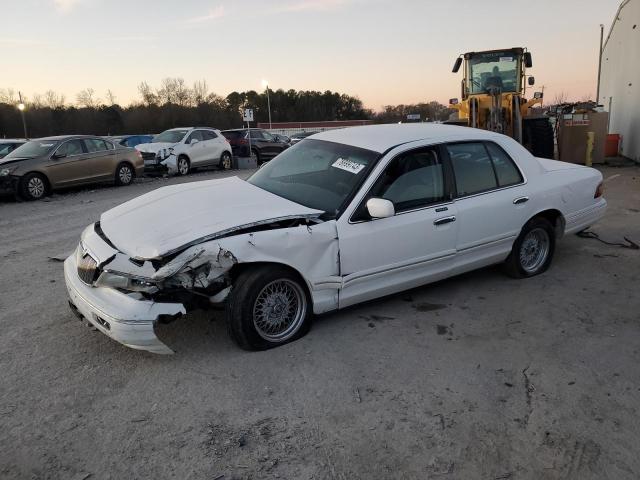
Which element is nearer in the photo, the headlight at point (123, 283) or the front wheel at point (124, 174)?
the headlight at point (123, 283)

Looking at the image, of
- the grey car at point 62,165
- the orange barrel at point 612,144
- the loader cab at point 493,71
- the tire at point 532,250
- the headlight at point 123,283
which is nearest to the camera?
the headlight at point 123,283

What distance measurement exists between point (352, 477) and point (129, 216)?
8.93 feet

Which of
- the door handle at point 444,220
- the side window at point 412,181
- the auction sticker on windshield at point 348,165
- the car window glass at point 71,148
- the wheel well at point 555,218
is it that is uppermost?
the car window glass at point 71,148

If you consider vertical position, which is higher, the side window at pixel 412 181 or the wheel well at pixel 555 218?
the side window at pixel 412 181

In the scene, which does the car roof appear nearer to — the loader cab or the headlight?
the headlight

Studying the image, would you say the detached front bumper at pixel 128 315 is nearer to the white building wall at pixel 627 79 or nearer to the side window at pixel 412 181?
the side window at pixel 412 181

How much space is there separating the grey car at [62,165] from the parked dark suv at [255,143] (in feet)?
23.8

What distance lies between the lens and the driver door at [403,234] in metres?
3.94

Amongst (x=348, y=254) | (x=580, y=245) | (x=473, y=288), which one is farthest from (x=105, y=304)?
(x=580, y=245)

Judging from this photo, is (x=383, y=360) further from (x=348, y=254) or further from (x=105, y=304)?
(x=105, y=304)

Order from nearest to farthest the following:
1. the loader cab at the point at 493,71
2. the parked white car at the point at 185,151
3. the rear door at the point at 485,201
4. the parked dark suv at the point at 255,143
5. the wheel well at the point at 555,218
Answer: the rear door at the point at 485,201
the wheel well at the point at 555,218
the loader cab at the point at 493,71
the parked white car at the point at 185,151
the parked dark suv at the point at 255,143

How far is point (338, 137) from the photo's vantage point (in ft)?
16.1

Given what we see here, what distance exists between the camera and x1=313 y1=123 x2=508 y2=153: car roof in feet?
14.6

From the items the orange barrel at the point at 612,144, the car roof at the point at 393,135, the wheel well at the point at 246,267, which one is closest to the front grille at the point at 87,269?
the wheel well at the point at 246,267
